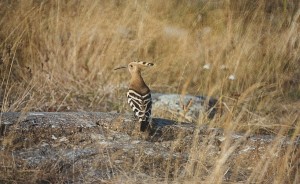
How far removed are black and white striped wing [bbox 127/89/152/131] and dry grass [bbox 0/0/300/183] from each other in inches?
62.0

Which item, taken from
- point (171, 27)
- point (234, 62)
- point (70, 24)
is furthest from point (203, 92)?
point (70, 24)

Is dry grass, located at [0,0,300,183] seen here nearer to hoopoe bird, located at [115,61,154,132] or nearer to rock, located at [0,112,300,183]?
hoopoe bird, located at [115,61,154,132]

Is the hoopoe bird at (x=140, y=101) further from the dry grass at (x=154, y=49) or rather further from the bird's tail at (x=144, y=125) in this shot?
the dry grass at (x=154, y=49)

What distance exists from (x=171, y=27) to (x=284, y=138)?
3759 millimetres

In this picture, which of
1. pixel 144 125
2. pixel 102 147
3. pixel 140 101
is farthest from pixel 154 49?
pixel 102 147

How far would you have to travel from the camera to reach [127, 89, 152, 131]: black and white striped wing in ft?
14.4

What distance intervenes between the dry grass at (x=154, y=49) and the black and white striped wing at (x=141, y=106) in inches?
62.0

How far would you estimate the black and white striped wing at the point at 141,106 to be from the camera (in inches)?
173

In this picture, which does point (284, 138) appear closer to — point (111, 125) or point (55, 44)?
point (111, 125)

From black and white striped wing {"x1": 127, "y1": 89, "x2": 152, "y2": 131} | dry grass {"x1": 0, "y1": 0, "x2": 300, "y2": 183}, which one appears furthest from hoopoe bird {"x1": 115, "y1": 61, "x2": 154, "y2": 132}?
dry grass {"x1": 0, "y1": 0, "x2": 300, "y2": 183}

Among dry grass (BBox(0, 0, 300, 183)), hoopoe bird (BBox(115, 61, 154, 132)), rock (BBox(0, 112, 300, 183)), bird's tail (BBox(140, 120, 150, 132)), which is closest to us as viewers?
rock (BBox(0, 112, 300, 183))

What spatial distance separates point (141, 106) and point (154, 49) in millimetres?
3337

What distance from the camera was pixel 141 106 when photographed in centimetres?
468

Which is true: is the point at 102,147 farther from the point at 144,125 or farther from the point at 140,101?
the point at 140,101
